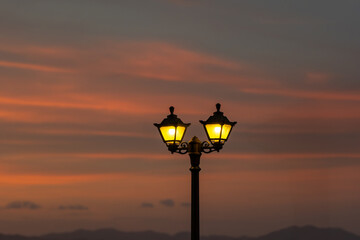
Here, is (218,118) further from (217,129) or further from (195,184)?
(195,184)

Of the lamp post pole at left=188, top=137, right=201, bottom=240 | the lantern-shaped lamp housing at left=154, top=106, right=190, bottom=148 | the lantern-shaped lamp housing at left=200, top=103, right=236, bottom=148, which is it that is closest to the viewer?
the lamp post pole at left=188, top=137, right=201, bottom=240

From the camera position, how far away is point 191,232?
221 ft

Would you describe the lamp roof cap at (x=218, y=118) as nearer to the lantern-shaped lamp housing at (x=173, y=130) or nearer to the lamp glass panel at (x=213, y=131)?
the lamp glass panel at (x=213, y=131)

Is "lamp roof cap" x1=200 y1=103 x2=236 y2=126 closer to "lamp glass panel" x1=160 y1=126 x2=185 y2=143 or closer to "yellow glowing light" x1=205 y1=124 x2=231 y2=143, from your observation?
"yellow glowing light" x1=205 y1=124 x2=231 y2=143

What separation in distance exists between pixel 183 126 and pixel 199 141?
56 centimetres

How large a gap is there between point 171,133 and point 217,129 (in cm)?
118

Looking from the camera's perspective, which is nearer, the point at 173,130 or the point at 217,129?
the point at 217,129

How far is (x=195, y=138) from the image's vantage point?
6812cm

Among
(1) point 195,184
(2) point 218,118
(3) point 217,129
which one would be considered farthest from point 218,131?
(1) point 195,184

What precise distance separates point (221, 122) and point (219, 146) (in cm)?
61

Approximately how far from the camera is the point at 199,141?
6806cm

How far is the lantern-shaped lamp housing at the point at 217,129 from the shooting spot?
223 feet

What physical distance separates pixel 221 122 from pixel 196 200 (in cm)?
206

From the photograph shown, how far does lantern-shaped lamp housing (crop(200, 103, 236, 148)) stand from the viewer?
67875 mm
